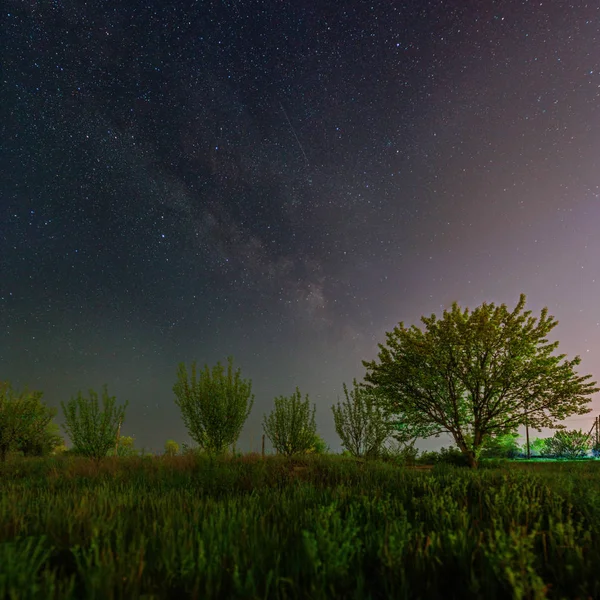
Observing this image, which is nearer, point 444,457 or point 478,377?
point 478,377

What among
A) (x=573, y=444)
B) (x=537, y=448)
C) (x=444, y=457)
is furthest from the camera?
(x=537, y=448)

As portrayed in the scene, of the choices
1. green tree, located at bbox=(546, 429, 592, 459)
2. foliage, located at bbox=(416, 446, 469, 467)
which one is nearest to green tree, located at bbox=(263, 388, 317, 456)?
foliage, located at bbox=(416, 446, 469, 467)

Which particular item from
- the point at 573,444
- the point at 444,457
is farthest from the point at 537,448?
the point at 444,457

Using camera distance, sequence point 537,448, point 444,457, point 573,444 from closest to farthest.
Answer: point 444,457, point 573,444, point 537,448

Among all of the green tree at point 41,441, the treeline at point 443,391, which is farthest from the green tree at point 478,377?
the green tree at point 41,441

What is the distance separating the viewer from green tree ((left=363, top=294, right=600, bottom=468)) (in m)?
18.2

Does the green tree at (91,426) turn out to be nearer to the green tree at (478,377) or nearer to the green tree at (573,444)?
the green tree at (478,377)

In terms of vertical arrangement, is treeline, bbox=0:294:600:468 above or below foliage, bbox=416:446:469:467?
above

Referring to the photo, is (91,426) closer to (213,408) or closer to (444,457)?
(213,408)

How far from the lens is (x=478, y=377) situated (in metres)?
18.3

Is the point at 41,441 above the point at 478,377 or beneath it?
beneath

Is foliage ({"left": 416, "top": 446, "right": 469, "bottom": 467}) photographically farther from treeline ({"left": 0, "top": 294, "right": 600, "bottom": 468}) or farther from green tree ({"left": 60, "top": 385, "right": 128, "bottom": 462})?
green tree ({"left": 60, "top": 385, "right": 128, "bottom": 462})

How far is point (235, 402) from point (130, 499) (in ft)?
39.4

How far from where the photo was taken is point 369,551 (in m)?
2.57
